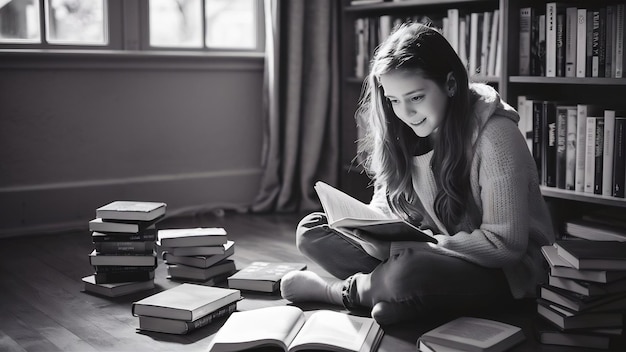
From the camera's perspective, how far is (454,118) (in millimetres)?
1833

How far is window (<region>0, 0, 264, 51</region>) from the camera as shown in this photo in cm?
294

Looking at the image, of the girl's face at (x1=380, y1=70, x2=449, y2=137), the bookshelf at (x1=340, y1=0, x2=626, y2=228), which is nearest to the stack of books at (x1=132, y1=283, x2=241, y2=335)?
the girl's face at (x1=380, y1=70, x2=449, y2=137)

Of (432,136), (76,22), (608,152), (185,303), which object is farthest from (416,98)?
(76,22)

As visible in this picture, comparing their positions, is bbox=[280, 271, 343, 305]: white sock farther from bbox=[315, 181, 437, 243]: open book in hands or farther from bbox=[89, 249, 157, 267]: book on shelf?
bbox=[89, 249, 157, 267]: book on shelf

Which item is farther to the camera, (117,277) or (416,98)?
(117,277)

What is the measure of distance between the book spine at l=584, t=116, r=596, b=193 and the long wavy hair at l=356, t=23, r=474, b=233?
0.76m

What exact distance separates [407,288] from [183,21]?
2.00 metres

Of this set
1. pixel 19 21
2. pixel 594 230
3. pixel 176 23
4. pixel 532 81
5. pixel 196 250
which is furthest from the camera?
pixel 176 23

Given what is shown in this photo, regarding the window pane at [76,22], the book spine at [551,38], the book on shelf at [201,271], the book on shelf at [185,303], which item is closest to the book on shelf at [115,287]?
the book on shelf at [201,271]

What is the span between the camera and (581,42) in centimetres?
251

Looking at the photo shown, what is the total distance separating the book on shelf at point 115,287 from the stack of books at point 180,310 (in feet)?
0.84

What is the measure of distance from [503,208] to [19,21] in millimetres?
2036

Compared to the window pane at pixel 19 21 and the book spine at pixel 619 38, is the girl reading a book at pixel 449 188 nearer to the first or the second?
the book spine at pixel 619 38

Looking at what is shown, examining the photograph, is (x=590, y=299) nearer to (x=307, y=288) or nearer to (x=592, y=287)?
(x=592, y=287)
